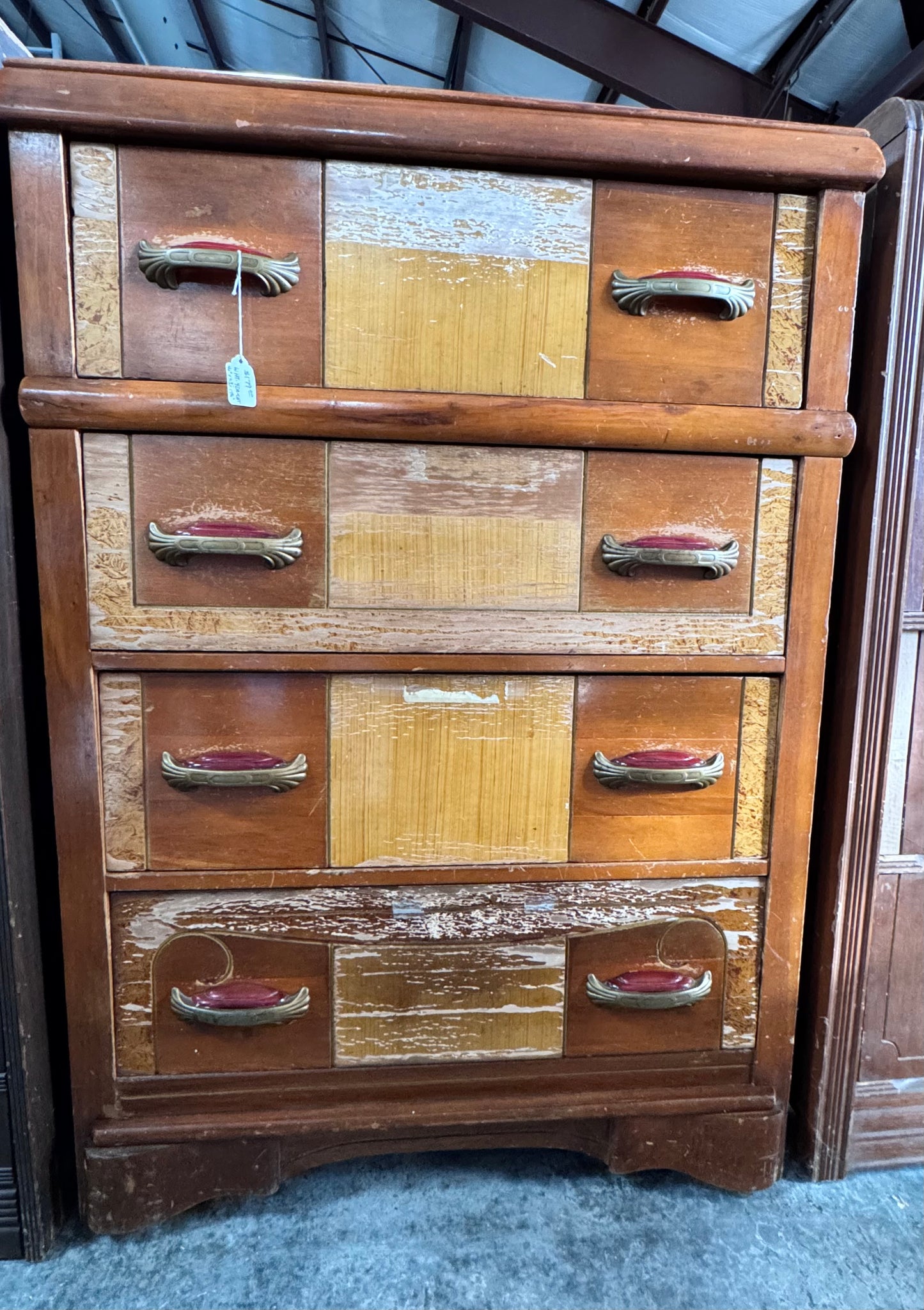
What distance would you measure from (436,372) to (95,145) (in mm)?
406

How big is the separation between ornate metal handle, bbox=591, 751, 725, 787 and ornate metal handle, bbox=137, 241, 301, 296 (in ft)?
2.06

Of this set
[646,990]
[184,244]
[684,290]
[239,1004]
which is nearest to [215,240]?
[184,244]

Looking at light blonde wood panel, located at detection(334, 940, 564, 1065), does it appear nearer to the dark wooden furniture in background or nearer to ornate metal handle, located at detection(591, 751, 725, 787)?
ornate metal handle, located at detection(591, 751, 725, 787)

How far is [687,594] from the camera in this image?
830mm

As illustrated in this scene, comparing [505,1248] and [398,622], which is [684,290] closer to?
[398,622]

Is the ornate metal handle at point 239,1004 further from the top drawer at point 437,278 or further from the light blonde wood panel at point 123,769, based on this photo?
the top drawer at point 437,278

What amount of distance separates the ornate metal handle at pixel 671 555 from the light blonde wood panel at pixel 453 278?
202mm

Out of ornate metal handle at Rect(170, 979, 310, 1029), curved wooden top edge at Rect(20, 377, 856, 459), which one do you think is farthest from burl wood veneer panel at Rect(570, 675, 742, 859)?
ornate metal handle at Rect(170, 979, 310, 1029)

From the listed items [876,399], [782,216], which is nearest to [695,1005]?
[876,399]

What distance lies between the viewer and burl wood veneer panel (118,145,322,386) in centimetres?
73

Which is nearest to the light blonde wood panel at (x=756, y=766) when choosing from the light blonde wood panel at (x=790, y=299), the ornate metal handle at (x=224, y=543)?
the light blonde wood panel at (x=790, y=299)

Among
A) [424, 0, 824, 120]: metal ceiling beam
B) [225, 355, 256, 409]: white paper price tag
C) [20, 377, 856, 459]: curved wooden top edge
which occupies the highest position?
[424, 0, 824, 120]: metal ceiling beam

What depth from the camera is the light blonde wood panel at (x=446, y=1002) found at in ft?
2.82

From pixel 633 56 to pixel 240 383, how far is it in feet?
7.26
